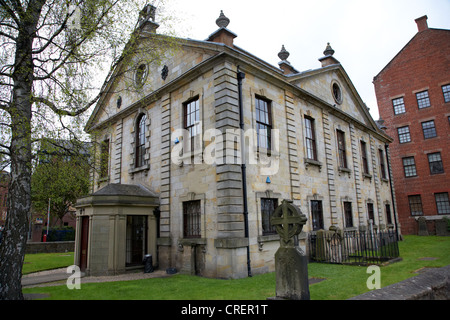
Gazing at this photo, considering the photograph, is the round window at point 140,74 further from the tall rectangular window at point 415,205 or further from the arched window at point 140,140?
the tall rectangular window at point 415,205

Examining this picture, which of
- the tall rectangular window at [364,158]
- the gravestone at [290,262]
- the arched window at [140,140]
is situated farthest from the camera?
the tall rectangular window at [364,158]

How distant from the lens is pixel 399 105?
30.4m

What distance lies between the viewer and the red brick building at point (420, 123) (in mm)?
27375

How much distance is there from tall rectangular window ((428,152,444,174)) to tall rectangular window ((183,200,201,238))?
25.5 meters

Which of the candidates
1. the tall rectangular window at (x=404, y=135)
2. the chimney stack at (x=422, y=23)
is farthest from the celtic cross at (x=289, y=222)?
the chimney stack at (x=422, y=23)

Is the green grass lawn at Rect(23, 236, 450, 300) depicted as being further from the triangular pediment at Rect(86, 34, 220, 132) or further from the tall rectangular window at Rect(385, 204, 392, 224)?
the tall rectangular window at Rect(385, 204, 392, 224)

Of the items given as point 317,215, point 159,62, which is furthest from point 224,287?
point 159,62

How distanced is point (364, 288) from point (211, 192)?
574 cm

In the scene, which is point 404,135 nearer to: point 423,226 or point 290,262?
point 423,226

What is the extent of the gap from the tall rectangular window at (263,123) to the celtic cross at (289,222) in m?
5.82

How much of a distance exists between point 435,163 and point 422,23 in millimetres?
13574

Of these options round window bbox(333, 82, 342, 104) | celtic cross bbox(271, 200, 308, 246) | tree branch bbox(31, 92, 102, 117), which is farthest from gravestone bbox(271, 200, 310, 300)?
round window bbox(333, 82, 342, 104)
